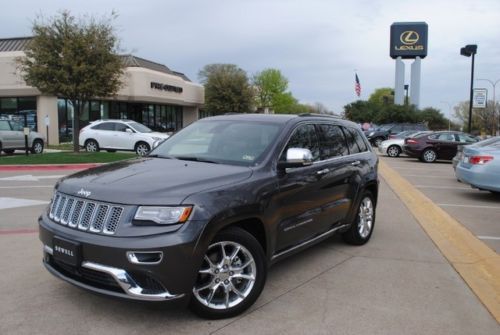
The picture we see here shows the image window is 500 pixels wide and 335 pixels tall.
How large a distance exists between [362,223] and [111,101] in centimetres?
3170

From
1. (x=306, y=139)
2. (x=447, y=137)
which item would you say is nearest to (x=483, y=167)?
(x=306, y=139)

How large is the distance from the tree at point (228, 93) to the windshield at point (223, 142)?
4501 cm

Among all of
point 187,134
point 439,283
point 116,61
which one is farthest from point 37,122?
point 439,283

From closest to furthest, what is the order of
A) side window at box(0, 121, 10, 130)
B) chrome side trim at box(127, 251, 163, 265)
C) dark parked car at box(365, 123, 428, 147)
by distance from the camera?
chrome side trim at box(127, 251, 163, 265) < side window at box(0, 121, 10, 130) < dark parked car at box(365, 123, 428, 147)

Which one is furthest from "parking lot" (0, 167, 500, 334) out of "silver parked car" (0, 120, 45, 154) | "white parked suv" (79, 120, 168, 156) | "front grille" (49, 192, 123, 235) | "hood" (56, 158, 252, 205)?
"white parked suv" (79, 120, 168, 156)

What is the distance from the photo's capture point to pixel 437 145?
22438mm

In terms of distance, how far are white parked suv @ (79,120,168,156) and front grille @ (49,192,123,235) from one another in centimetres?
1780

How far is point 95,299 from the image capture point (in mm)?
4352

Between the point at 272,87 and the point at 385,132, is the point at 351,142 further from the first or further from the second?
the point at 272,87

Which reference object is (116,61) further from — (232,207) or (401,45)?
(401,45)

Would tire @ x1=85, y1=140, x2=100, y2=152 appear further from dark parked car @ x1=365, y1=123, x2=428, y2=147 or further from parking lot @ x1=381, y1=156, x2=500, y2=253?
dark parked car @ x1=365, y1=123, x2=428, y2=147

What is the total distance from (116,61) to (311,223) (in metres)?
16.0

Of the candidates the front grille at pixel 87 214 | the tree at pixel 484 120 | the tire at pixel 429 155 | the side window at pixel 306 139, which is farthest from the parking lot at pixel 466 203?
the tree at pixel 484 120

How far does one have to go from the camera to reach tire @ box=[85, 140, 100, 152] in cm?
2294
